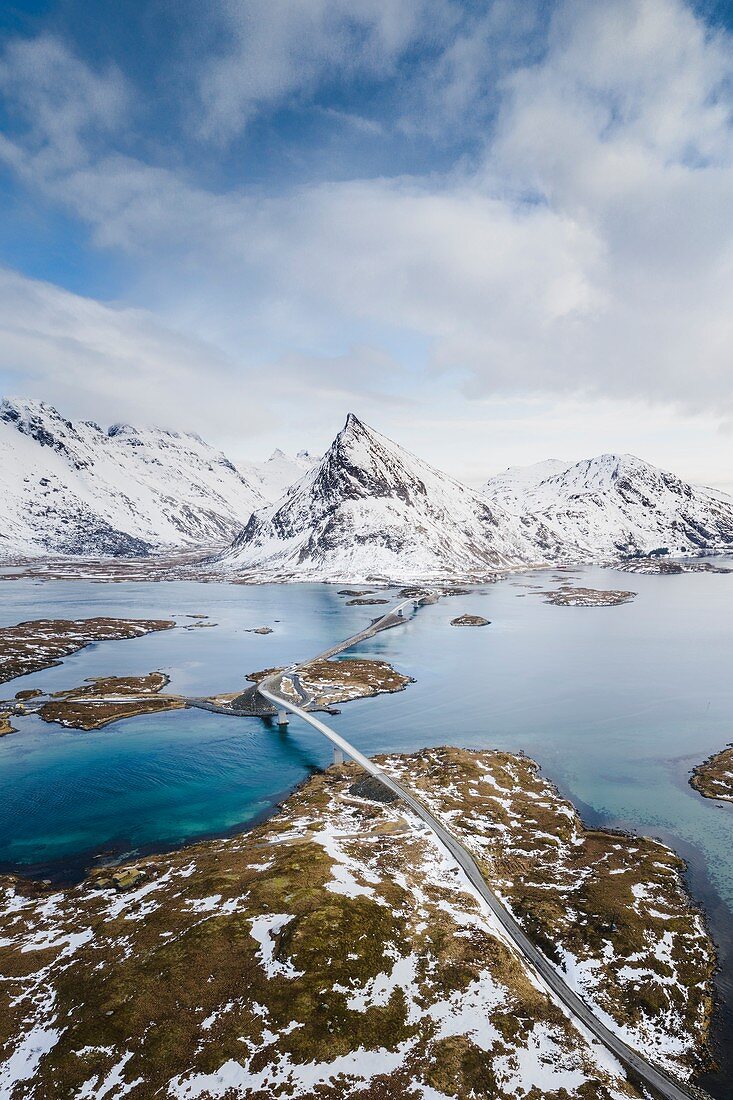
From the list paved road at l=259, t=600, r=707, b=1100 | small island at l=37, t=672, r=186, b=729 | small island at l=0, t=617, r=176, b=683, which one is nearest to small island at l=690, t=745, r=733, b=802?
paved road at l=259, t=600, r=707, b=1100

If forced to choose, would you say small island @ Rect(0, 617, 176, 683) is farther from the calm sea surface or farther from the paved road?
the paved road

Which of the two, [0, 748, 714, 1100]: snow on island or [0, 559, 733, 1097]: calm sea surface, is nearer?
[0, 748, 714, 1100]: snow on island

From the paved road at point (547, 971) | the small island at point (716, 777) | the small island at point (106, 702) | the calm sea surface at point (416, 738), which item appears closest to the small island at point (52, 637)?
the calm sea surface at point (416, 738)

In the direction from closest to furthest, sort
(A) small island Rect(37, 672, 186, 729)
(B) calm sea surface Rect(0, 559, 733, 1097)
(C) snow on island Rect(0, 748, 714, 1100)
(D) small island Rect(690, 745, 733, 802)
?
1. (C) snow on island Rect(0, 748, 714, 1100)
2. (B) calm sea surface Rect(0, 559, 733, 1097)
3. (D) small island Rect(690, 745, 733, 802)
4. (A) small island Rect(37, 672, 186, 729)

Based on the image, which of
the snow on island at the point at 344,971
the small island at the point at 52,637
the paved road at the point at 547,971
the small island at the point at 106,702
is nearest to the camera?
the snow on island at the point at 344,971

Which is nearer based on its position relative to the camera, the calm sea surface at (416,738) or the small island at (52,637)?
the calm sea surface at (416,738)

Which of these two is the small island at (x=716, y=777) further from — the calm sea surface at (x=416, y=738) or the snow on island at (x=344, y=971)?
the snow on island at (x=344, y=971)

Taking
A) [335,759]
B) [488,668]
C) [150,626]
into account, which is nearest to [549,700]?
[488,668]
